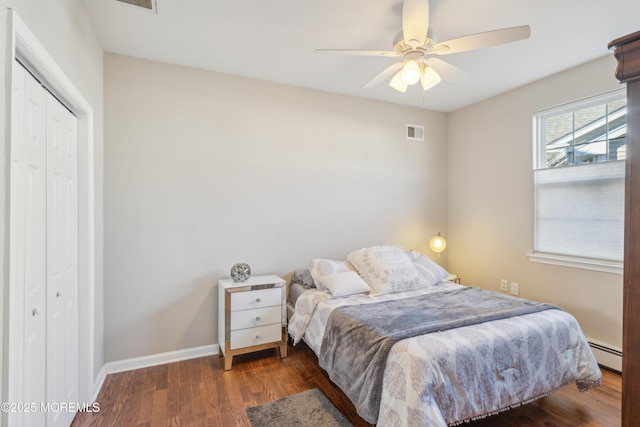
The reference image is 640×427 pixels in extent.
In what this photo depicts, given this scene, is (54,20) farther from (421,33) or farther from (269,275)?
(269,275)

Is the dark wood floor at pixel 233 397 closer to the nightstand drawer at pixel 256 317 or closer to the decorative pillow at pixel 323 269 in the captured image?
the nightstand drawer at pixel 256 317

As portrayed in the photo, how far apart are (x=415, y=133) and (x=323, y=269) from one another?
2.17 metres

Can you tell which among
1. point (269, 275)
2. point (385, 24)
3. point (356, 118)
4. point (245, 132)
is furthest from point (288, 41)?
point (269, 275)

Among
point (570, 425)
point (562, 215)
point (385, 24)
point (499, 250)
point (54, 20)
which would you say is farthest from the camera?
point (499, 250)

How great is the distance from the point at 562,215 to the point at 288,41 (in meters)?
2.88

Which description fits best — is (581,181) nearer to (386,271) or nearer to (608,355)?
(608,355)

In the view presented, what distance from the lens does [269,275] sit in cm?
310

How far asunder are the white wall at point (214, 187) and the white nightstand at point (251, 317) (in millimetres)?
293

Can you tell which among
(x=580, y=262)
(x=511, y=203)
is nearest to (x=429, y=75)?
(x=511, y=203)

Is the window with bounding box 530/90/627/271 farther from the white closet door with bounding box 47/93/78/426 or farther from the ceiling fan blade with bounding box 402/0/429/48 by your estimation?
the white closet door with bounding box 47/93/78/426

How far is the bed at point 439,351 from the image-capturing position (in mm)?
1614

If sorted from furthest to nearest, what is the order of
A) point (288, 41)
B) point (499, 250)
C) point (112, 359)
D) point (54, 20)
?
point (499, 250) → point (112, 359) → point (288, 41) → point (54, 20)

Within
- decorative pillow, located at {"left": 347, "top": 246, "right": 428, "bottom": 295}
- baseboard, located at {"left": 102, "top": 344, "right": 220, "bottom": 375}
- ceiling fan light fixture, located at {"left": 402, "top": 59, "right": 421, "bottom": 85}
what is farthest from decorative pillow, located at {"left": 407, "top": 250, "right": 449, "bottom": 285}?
baseboard, located at {"left": 102, "top": 344, "right": 220, "bottom": 375}

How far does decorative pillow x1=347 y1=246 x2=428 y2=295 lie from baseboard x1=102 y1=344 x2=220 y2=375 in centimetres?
154
